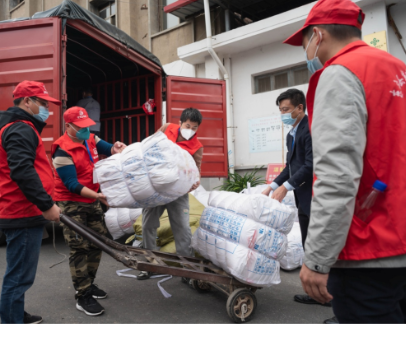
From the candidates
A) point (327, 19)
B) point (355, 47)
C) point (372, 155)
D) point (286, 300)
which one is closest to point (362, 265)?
point (372, 155)

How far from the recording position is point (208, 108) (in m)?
6.58

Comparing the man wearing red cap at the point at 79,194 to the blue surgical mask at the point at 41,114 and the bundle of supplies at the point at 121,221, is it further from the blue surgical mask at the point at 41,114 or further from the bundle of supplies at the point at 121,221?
the bundle of supplies at the point at 121,221

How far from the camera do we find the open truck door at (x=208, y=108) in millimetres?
6250

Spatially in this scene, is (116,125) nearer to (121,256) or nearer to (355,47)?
(121,256)

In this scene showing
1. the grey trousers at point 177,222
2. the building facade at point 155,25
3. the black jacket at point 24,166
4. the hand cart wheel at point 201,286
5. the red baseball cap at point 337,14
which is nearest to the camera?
the red baseball cap at point 337,14

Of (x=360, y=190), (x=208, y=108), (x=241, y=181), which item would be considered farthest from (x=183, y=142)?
(x=241, y=181)

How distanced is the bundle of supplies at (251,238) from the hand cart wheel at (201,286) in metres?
0.52

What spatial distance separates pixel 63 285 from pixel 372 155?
3086mm

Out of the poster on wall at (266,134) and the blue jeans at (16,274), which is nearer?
the blue jeans at (16,274)

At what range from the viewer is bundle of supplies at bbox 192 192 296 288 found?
95.0 inches

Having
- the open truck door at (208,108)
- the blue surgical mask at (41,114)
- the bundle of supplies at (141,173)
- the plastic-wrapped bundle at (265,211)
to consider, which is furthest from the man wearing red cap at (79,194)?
the open truck door at (208,108)

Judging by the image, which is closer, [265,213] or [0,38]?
[265,213]

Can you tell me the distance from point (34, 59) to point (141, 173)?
9.89 feet

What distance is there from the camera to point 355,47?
1.20m
